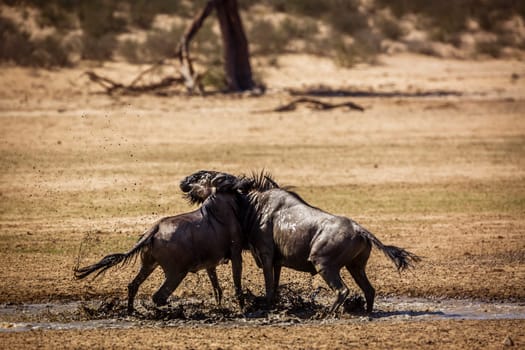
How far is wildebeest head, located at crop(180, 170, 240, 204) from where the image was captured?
10.0 meters

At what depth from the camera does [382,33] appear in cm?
3528

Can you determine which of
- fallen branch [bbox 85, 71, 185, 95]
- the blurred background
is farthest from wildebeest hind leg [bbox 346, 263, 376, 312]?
the blurred background

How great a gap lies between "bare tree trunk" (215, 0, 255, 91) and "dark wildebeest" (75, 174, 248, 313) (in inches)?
658

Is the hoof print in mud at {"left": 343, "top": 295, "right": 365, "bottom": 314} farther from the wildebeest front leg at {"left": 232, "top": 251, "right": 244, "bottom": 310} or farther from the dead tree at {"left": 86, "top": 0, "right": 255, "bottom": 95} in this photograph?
the dead tree at {"left": 86, "top": 0, "right": 255, "bottom": 95}

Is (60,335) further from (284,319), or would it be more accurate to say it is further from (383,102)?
(383,102)

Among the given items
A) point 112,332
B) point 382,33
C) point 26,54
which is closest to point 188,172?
point 112,332

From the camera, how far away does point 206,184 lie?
10.2 m

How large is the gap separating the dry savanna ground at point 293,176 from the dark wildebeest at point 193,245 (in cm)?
62

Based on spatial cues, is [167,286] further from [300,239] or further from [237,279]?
[300,239]

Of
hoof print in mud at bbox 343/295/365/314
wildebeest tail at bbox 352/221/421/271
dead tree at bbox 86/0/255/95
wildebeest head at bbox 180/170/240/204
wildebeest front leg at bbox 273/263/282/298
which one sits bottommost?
hoof print in mud at bbox 343/295/365/314

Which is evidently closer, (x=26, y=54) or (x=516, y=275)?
(x=516, y=275)

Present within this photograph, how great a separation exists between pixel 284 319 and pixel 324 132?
42.4ft

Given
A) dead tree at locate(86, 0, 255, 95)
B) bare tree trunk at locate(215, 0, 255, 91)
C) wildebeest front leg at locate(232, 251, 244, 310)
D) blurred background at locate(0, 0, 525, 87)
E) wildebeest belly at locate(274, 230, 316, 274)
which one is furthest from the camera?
blurred background at locate(0, 0, 525, 87)

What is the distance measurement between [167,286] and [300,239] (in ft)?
4.37
